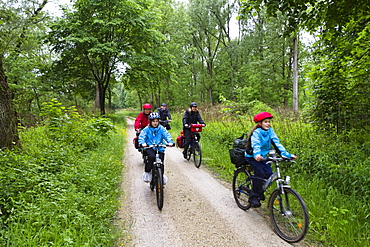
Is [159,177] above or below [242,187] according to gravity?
above

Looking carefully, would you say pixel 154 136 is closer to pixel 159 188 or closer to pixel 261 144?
pixel 159 188

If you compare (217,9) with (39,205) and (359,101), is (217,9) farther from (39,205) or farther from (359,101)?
(39,205)

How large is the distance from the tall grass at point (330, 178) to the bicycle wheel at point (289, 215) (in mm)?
282

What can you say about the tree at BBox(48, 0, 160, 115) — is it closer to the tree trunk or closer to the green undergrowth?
the tree trunk

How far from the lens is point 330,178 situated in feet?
15.3

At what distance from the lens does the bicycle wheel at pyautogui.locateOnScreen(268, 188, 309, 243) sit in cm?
305

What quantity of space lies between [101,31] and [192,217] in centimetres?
1461

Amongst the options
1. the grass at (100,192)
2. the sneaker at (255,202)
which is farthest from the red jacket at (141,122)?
the sneaker at (255,202)

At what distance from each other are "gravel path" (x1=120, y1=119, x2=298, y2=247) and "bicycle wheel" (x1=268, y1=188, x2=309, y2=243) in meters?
0.16

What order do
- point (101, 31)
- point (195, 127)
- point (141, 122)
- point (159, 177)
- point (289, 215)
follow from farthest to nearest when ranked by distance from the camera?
1. point (101, 31)
2. point (141, 122)
3. point (195, 127)
4. point (159, 177)
5. point (289, 215)

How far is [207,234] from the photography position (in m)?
3.47

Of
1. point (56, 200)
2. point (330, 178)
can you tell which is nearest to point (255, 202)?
point (330, 178)

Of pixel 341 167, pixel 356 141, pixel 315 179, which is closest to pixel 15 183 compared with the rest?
pixel 315 179

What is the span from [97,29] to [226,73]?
22199 mm
